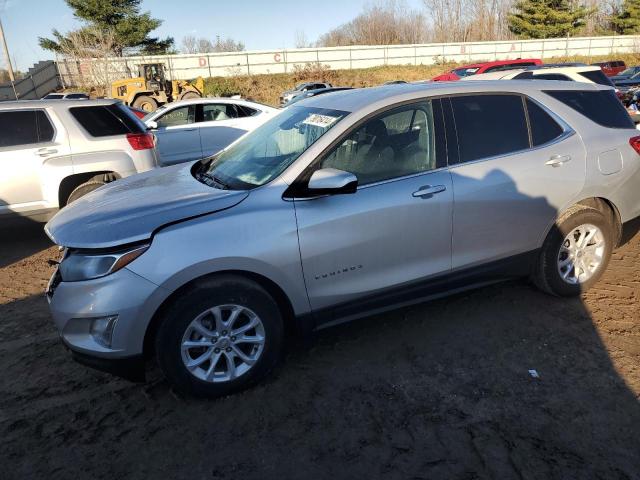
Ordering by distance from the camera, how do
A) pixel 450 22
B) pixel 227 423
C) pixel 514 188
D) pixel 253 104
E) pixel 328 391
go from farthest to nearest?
pixel 450 22 → pixel 253 104 → pixel 514 188 → pixel 328 391 → pixel 227 423

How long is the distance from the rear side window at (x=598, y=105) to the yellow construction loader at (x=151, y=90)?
2424cm

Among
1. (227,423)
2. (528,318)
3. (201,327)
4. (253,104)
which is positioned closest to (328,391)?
(227,423)

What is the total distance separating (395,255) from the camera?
3135 millimetres

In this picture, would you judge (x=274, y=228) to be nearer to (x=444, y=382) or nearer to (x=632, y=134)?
(x=444, y=382)

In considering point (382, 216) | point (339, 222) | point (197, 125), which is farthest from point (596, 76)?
point (339, 222)

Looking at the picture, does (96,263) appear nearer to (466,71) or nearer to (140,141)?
(140,141)

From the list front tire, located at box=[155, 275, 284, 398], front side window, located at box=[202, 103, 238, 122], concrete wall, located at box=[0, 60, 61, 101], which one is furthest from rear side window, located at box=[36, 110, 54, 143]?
concrete wall, located at box=[0, 60, 61, 101]

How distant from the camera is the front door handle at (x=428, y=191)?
314cm

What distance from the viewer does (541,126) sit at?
3.63 m

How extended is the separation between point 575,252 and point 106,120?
18.6 feet

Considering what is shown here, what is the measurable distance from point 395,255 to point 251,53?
1624 inches

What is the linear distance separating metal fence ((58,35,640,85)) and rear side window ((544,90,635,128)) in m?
39.6

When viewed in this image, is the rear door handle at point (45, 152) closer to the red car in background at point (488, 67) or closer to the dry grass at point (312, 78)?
the red car in background at point (488, 67)

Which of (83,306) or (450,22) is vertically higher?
(450,22)
